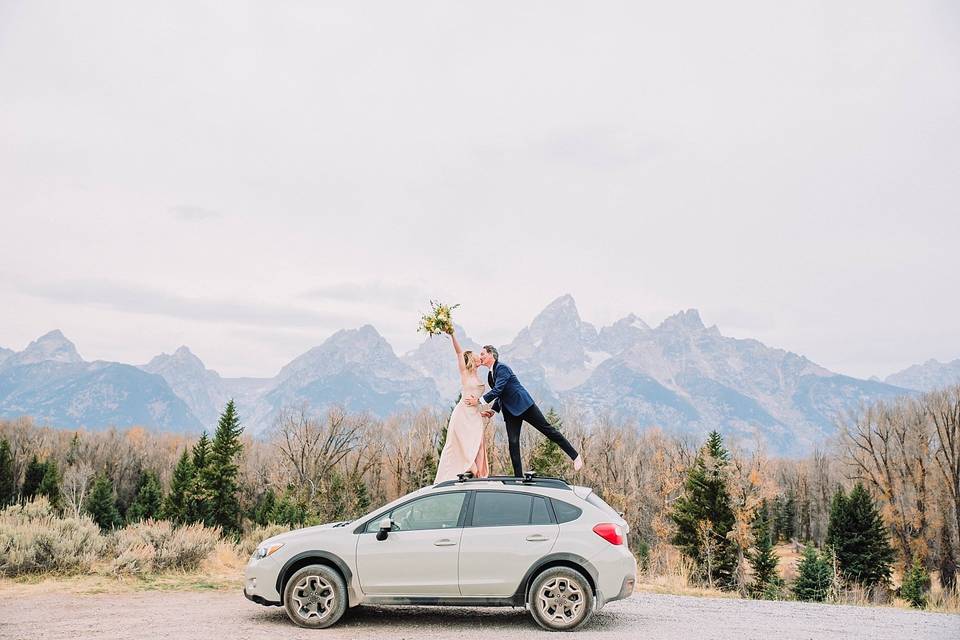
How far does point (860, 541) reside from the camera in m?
49.7

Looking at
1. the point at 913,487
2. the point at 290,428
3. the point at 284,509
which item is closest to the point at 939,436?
the point at 913,487

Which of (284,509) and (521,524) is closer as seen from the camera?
(521,524)

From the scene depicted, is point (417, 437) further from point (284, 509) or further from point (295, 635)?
point (295, 635)

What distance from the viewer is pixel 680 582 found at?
13.8 meters

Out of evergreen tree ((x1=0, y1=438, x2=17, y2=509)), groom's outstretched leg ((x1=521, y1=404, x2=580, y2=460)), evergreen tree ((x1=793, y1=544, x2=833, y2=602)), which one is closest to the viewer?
groom's outstretched leg ((x1=521, y1=404, x2=580, y2=460))

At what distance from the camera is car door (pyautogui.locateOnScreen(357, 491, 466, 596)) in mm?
8383

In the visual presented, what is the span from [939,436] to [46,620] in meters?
66.5

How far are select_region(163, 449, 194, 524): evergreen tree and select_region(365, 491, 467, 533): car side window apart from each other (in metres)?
51.1

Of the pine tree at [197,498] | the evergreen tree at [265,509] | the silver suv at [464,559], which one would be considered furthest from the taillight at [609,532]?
the pine tree at [197,498]

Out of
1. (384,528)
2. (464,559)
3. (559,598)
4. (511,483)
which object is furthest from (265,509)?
(559,598)

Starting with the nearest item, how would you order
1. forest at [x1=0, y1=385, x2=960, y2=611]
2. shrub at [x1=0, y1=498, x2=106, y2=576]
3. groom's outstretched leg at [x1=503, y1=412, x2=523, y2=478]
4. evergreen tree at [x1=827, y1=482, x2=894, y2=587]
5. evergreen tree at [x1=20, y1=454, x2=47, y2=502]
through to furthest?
shrub at [x1=0, y1=498, x2=106, y2=576] → groom's outstretched leg at [x1=503, y1=412, x2=523, y2=478] → forest at [x1=0, y1=385, x2=960, y2=611] → evergreen tree at [x1=827, y1=482, x2=894, y2=587] → evergreen tree at [x1=20, y1=454, x2=47, y2=502]

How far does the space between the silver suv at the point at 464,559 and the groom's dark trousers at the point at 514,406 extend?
2.97m

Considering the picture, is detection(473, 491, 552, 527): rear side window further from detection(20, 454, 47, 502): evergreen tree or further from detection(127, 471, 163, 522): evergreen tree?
detection(20, 454, 47, 502): evergreen tree

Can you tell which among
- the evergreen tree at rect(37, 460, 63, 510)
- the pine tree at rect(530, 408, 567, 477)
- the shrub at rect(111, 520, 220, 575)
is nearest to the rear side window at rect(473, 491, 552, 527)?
the shrub at rect(111, 520, 220, 575)
